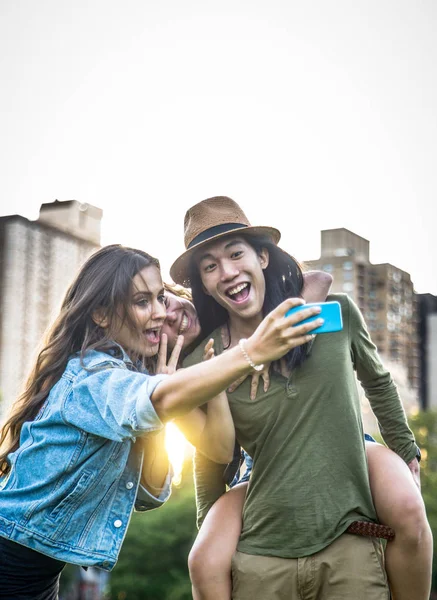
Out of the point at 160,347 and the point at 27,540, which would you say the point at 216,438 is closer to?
the point at 160,347

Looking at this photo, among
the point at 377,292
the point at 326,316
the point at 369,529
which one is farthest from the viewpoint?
the point at 377,292

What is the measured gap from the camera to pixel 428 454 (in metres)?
36.1

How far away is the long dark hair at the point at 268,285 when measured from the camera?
4.08 metres

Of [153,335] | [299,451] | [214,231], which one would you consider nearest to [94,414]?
[153,335]

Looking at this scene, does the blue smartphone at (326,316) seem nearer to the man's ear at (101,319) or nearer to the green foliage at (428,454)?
the man's ear at (101,319)

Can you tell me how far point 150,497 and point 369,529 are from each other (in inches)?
41.1

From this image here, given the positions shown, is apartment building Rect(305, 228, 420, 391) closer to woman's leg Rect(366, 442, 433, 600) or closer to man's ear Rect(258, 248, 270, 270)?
man's ear Rect(258, 248, 270, 270)

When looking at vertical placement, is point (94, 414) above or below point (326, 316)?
below

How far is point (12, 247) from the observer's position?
53562 millimetres

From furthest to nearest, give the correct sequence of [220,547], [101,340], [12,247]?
[12,247] < [220,547] < [101,340]

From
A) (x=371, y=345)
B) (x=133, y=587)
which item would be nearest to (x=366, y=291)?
(x=133, y=587)

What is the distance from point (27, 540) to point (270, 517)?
1.10 meters

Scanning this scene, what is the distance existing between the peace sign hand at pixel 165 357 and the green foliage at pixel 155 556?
25103 mm

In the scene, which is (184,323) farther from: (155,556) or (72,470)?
(155,556)
